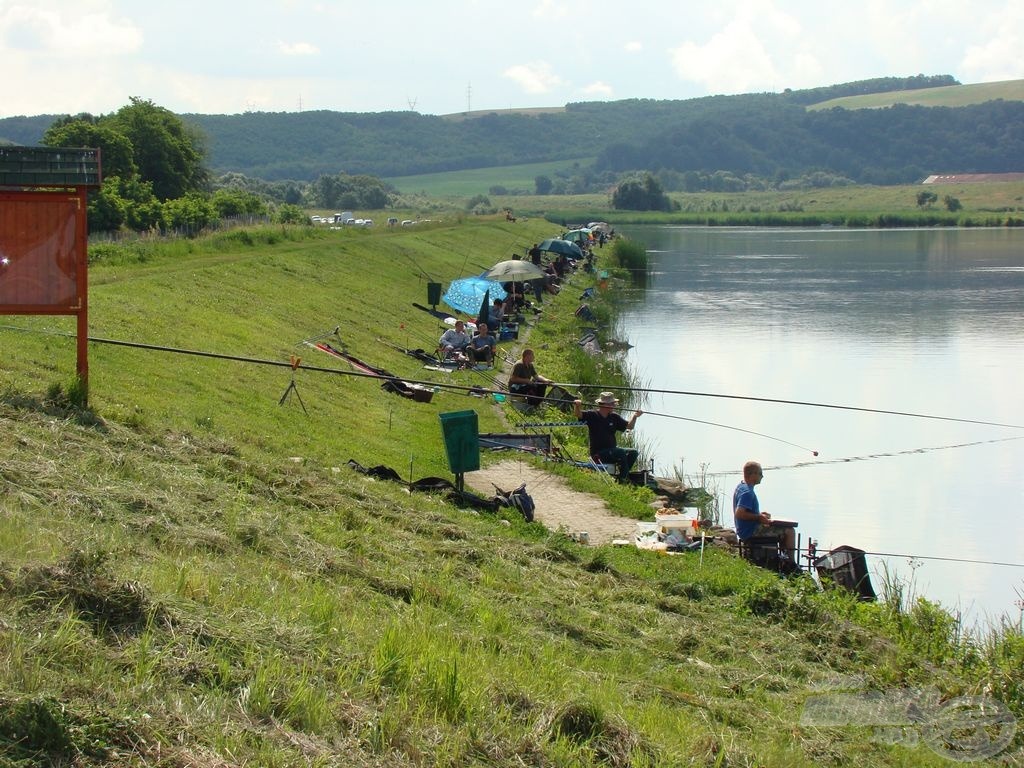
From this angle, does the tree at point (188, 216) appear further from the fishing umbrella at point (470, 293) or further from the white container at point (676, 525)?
the white container at point (676, 525)

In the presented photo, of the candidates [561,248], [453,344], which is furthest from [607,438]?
[561,248]

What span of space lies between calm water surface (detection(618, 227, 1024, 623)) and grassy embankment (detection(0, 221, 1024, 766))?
401cm

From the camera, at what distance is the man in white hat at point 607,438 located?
1647 cm

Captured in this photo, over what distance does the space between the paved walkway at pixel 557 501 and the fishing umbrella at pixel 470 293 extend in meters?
13.5

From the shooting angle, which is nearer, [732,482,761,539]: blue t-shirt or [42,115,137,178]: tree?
[732,482,761,539]: blue t-shirt

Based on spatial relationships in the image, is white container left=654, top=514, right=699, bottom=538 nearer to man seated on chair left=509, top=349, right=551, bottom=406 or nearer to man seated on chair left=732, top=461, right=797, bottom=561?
man seated on chair left=732, top=461, right=797, bottom=561

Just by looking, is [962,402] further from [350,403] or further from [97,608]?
[97,608]

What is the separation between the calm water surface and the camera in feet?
55.2

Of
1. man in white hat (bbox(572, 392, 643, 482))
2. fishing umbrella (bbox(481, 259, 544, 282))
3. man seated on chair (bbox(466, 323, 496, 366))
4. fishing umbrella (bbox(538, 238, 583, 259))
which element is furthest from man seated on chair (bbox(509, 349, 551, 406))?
fishing umbrella (bbox(538, 238, 583, 259))

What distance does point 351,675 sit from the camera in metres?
6.52

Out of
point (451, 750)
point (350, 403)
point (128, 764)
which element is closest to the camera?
point (128, 764)

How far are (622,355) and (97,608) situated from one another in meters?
27.1

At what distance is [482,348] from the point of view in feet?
79.0

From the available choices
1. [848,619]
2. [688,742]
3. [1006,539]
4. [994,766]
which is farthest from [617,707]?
[1006,539]
